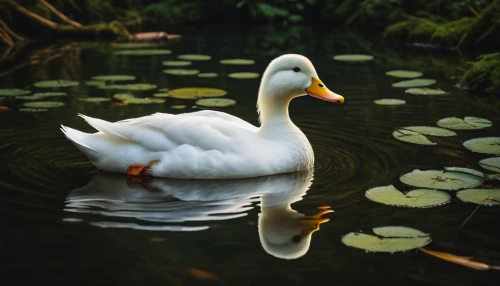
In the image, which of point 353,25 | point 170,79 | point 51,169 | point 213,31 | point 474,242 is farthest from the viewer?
point 353,25

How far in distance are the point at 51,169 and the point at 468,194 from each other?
3200mm

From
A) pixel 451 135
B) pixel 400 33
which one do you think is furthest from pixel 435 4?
pixel 451 135

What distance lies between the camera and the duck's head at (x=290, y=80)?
6344mm

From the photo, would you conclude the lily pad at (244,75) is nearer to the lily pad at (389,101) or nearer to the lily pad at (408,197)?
the lily pad at (389,101)

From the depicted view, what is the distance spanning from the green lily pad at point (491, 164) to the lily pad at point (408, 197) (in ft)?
2.74

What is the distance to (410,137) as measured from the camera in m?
7.18

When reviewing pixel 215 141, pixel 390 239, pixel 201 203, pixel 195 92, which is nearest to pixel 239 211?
pixel 201 203

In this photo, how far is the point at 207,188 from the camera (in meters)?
5.76

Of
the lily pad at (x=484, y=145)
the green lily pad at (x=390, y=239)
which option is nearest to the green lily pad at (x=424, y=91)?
the lily pad at (x=484, y=145)

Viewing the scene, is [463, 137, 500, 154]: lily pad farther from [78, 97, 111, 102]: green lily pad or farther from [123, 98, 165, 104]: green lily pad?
[78, 97, 111, 102]: green lily pad

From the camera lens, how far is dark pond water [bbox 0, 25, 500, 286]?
4184 mm

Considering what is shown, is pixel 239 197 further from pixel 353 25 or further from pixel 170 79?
pixel 353 25

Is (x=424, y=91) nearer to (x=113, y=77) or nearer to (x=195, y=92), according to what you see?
(x=195, y=92)

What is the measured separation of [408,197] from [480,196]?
0.49 meters
